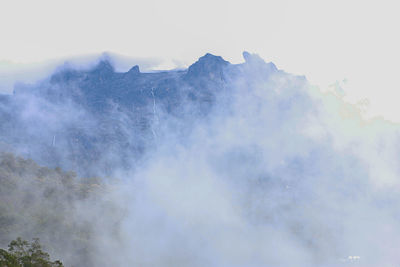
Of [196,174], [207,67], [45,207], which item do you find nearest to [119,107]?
[207,67]

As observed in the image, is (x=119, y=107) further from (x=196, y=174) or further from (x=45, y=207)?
(x=45, y=207)

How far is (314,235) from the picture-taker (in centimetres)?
9094

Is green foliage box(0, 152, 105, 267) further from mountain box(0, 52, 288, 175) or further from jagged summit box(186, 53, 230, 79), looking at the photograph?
jagged summit box(186, 53, 230, 79)

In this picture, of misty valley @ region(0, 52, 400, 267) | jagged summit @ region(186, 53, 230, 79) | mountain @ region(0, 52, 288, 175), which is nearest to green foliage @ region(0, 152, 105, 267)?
misty valley @ region(0, 52, 400, 267)

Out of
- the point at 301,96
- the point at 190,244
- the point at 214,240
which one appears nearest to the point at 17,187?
the point at 190,244

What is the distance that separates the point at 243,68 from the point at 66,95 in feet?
259

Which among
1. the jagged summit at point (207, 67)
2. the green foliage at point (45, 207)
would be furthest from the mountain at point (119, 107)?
the green foliage at point (45, 207)

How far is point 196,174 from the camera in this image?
113 metres

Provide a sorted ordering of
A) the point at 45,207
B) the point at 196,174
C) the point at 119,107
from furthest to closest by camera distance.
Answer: the point at 119,107 < the point at 196,174 < the point at 45,207

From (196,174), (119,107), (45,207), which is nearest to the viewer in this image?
(45,207)

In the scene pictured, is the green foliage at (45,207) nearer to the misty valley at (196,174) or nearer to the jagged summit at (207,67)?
the misty valley at (196,174)

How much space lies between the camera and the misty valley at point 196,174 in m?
54.2

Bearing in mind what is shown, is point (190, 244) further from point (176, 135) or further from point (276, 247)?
point (176, 135)

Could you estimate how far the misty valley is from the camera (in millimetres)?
54156
